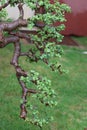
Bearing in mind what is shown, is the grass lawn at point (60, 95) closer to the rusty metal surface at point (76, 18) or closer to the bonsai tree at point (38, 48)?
the bonsai tree at point (38, 48)

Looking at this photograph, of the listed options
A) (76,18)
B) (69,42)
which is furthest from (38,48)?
(76,18)

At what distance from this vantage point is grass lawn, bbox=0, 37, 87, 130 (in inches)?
259

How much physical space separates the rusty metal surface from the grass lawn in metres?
2.33

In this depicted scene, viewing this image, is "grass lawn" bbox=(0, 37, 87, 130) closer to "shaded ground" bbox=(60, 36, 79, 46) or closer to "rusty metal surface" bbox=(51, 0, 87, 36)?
"shaded ground" bbox=(60, 36, 79, 46)

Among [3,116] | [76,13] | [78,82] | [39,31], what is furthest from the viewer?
[76,13]

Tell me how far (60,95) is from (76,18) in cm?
548

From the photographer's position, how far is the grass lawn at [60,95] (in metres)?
6.57

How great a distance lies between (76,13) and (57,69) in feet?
27.5

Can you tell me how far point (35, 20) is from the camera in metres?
4.61

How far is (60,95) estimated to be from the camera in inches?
309

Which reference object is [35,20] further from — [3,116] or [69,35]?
[69,35]

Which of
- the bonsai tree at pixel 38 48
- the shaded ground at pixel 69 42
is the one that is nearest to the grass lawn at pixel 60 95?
the shaded ground at pixel 69 42

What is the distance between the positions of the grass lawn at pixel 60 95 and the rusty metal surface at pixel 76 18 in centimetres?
233

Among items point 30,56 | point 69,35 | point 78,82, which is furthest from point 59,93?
point 69,35
